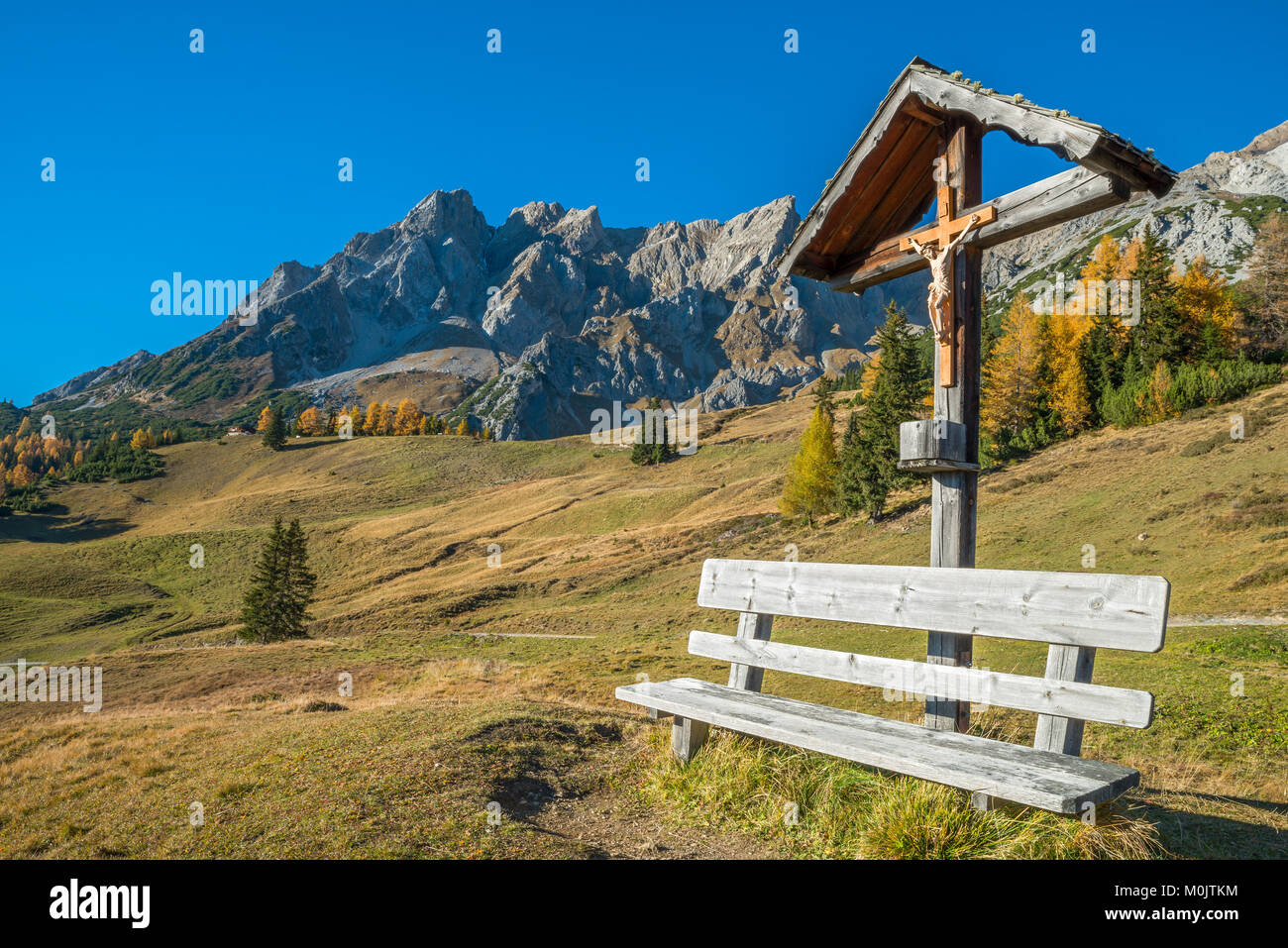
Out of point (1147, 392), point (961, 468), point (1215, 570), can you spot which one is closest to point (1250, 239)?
point (1147, 392)

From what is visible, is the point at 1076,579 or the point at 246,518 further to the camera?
the point at 246,518

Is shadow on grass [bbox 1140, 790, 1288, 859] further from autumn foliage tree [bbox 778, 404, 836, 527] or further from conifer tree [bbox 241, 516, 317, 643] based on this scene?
conifer tree [bbox 241, 516, 317, 643]

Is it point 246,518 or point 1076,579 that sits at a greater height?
point 1076,579

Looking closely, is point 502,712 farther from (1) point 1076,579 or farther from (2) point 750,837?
(1) point 1076,579

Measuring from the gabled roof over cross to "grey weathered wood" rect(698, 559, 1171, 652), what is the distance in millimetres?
2988

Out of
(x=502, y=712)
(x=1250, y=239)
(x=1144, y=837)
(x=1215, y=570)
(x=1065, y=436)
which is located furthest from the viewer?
(x=1250, y=239)

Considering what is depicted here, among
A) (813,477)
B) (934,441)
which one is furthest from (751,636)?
(813,477)

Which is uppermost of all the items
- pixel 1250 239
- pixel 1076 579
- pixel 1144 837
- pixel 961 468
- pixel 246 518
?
pixel 1250 239

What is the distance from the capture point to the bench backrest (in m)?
4.19

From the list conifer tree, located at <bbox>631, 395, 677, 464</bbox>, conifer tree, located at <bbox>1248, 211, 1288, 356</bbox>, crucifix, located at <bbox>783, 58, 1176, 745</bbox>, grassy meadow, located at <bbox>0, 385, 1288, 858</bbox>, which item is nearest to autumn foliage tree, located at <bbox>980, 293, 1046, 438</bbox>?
grassy meadow, located at <bbox>0, 385, 1288, 858</bbox>

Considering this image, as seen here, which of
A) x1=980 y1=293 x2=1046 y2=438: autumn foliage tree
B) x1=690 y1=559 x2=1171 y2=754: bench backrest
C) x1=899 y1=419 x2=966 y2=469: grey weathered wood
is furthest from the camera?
x1=980 y1=293 x2=1046 y2=438: autumn foliage tree

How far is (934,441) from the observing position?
5.83 meters

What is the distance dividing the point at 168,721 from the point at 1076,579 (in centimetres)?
1570
